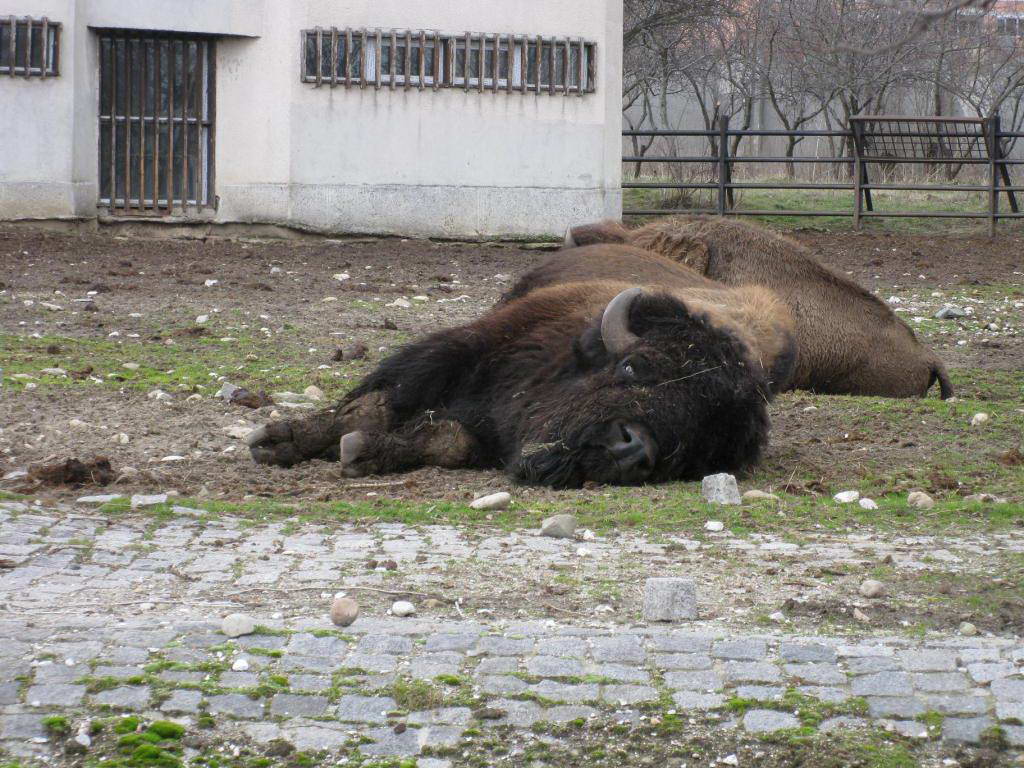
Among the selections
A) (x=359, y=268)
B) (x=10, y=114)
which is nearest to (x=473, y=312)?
(x=359, y=268)

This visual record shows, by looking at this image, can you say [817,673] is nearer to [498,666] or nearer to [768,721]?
[768,721]

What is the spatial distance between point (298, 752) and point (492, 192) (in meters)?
14.3

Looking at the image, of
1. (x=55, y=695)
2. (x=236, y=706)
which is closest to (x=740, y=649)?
(x=236, y=706)

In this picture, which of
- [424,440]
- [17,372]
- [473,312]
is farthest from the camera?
[473,312]

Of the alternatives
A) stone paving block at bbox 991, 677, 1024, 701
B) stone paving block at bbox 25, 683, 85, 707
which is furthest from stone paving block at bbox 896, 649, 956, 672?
stone paving block at bbox 25, 683, 85, 707

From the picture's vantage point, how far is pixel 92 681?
11.5 feet

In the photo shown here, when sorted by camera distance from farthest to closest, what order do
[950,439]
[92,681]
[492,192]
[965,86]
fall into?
[965,86], [492,192], [950,439], [92,681]

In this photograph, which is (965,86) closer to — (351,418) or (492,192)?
(492,192)

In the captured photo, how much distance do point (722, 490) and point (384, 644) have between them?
216 cm

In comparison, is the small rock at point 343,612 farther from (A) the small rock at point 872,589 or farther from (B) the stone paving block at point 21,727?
(A) the small rock at point 872,589

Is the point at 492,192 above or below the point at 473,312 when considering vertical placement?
above

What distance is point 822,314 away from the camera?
895cm

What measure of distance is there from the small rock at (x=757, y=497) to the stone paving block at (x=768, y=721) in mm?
2236

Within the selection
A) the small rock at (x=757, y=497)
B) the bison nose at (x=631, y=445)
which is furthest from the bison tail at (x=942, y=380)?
the bison nose at (x=631, y=445)
